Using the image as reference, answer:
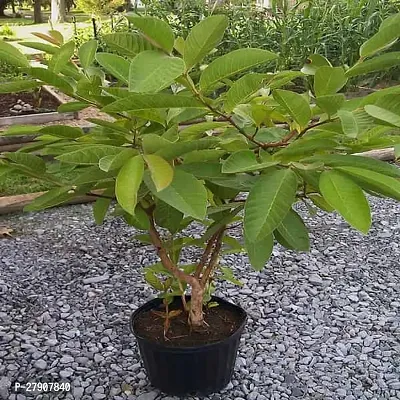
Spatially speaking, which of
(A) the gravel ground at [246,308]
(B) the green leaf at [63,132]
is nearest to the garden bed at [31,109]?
(A) the gravel ground at [246,308]

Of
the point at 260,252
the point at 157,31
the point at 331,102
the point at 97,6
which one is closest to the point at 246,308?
the point at 260,252

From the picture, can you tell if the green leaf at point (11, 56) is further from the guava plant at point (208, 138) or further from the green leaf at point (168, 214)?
the green leaf at point (168, 214)

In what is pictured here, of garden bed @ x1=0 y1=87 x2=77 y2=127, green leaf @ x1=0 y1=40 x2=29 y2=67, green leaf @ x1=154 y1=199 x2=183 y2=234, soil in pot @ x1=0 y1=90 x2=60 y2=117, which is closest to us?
green leaf @ x1=0 y1=40 x2=29 y2=67

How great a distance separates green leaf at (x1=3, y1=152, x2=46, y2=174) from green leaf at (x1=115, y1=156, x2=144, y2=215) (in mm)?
344

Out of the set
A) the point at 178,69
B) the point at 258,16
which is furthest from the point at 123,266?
the point at 258,16

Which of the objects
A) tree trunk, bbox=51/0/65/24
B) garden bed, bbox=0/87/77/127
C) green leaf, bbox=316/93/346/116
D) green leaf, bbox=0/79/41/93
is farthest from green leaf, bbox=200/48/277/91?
tree trunk, bbox=51/0/65/24

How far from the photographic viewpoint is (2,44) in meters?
1.02

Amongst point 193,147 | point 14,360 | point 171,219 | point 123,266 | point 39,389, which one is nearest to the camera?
point 193,147

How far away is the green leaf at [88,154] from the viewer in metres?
0.97

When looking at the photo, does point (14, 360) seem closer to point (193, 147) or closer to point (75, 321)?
point (75, 321)

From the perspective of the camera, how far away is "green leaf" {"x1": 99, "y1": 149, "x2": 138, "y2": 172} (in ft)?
2.99

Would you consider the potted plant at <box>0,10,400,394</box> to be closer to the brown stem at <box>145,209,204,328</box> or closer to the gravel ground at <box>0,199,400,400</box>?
the brown stem at <box>145,209,204,328</box>

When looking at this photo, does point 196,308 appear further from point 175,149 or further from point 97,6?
point 97,6

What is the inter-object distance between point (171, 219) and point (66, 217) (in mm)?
2253
